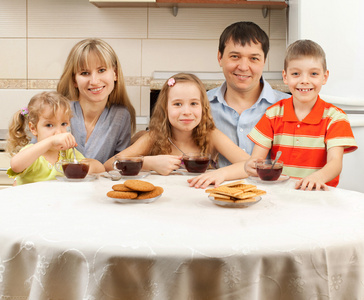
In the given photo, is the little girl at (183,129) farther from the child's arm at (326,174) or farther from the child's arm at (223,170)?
the child's arm at (326,174)

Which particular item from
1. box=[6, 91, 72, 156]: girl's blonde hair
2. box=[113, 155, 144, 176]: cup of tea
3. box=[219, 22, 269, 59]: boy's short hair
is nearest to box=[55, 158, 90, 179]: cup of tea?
box=[113, 155, 144, 176]: cup of tea

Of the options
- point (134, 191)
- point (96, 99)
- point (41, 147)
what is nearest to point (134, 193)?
point (134, 191)

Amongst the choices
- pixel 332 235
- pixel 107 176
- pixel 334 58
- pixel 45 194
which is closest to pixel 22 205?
pixel 45 194

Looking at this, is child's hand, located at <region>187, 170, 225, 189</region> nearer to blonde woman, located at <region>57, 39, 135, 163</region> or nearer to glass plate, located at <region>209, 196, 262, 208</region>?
glass plate, located at <region>209, 196, 262, 208</region>

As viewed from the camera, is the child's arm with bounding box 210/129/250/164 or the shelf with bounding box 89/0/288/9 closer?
the child's arm with bounding box 210/129/250/164

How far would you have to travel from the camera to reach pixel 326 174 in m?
1.46

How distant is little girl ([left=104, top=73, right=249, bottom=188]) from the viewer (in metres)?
1.87

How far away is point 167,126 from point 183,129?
12cm

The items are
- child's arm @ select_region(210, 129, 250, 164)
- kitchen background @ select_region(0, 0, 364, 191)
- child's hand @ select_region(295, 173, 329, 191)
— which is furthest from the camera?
kitchen background @ select_region(0, 0, 364, 191)

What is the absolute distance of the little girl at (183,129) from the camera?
1874mm

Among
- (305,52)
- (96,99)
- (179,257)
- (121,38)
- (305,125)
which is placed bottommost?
(179,257)

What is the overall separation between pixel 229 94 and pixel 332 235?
61.2 inches

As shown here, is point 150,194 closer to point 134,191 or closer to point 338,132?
point 134,191

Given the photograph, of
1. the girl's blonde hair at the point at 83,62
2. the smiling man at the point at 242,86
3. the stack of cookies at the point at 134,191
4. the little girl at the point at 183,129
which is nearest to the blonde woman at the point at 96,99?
the girl's blonde hair at the point at 83,62
